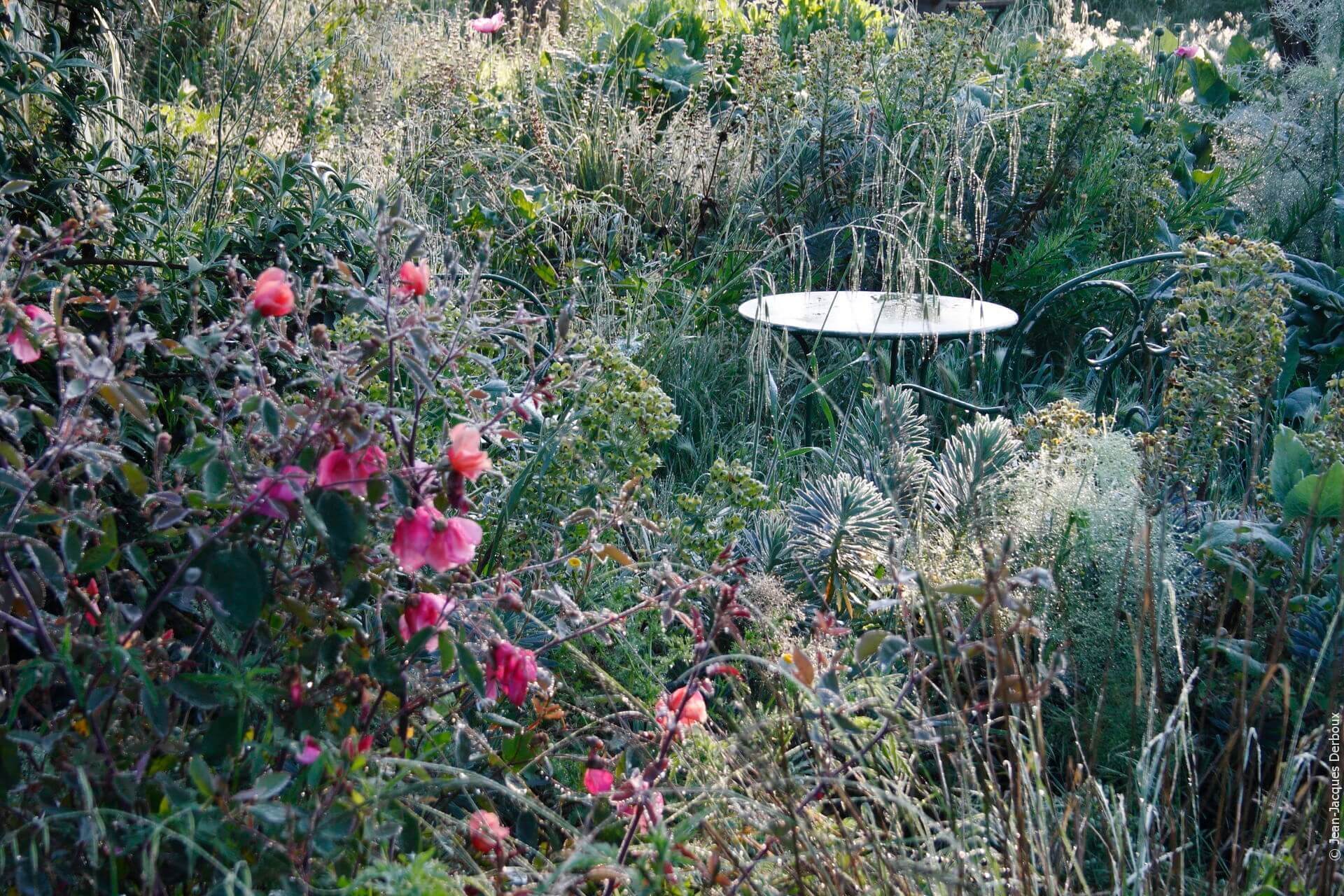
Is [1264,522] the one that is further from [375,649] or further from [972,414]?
[375,649]

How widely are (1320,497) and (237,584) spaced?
151 cm

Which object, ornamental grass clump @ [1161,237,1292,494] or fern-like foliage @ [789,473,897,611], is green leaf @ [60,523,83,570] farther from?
ornamental grass clump @ [1161,237,1292,494]

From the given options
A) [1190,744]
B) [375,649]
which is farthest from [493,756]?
[1190,744]

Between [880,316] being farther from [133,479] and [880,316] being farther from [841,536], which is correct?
[133,479]

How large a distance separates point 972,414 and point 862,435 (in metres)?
0.53

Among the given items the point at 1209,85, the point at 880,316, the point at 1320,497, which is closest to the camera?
the point at 1320,497

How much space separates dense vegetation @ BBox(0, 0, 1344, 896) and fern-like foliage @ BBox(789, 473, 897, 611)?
11 mm

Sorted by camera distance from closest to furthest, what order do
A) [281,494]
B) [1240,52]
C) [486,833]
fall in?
[281,494]
[486,833]
[1240,52]

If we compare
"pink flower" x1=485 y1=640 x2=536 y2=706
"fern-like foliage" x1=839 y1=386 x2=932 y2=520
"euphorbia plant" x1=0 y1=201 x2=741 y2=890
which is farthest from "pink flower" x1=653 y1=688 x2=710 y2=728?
"fern-like foliage" x1=839 y1=386 x2=932 y2=520

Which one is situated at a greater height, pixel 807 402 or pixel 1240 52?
pixel 1240 52

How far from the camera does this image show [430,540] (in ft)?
3.56

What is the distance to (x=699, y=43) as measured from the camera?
20.7ft

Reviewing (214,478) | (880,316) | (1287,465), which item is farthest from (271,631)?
(880,316)

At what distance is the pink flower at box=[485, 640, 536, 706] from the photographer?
1.18 m
